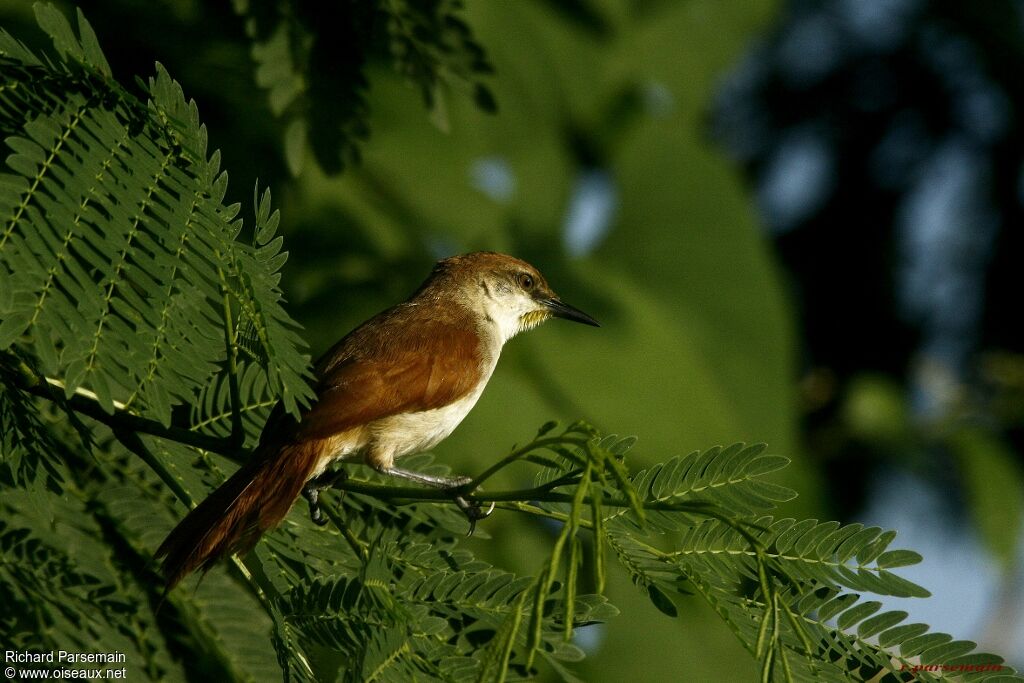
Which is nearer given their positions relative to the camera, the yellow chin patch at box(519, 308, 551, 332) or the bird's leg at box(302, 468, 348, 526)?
the bird's leg at box(302, 468, 348, 526)

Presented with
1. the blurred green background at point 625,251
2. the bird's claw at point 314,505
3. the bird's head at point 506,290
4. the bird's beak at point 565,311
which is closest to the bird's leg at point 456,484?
the bird's claw at point 314,505

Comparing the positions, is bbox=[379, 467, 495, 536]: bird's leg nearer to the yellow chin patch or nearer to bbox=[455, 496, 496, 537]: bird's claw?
bbox=[455, 496, 496, 537]: bird's claw

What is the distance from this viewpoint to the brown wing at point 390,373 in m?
3.19

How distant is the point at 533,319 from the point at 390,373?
1340 mm

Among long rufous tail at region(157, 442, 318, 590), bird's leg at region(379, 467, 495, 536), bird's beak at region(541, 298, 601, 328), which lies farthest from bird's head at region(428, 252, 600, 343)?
long rufous tail at region(157, 442, 318, 590)

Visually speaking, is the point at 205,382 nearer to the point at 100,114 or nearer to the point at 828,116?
the point at 100,114

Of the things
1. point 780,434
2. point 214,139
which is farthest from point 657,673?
point 214,139

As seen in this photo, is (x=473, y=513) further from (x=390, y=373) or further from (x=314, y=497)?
(x=390, y=373)

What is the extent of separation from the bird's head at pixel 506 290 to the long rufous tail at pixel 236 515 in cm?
185

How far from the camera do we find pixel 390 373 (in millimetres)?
3496

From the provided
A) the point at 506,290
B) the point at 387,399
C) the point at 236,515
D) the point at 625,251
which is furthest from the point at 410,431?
the point at 625,251

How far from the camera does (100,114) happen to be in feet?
7.85

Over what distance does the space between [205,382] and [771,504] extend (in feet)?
3.83

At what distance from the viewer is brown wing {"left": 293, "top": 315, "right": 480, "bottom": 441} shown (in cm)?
319
